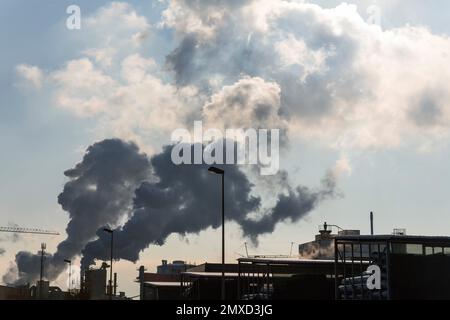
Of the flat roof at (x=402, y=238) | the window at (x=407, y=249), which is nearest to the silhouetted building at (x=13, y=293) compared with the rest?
the window at (x=407, y=249)

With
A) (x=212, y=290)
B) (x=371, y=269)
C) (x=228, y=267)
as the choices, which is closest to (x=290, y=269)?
(x=212, y=290)

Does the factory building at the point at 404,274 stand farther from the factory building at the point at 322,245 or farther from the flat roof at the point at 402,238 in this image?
the factory building at the point at 322,245

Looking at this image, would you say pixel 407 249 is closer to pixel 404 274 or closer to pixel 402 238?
pixel 404 274

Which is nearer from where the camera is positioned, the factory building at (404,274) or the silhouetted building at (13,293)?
the factory building at (404,274)

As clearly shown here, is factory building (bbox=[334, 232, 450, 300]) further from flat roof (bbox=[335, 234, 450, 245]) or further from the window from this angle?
the window

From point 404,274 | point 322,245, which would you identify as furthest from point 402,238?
point 322,245

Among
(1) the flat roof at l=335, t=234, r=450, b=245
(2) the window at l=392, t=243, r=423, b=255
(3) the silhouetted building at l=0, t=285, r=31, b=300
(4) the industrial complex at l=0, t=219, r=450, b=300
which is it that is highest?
(2) the window at l=392, t=243, r=423, b=255

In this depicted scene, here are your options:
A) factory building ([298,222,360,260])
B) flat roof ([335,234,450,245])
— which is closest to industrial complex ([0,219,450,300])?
Result: flat roof ([335,234,450,245])

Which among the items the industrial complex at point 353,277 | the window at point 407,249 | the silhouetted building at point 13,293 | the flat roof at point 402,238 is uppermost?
the window at point 407,249

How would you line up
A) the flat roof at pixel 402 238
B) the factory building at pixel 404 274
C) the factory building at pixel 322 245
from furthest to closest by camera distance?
the factory building at pixel 322 245 < the factory building at pixel 404 274 < the flat roof at pixel 402 238
